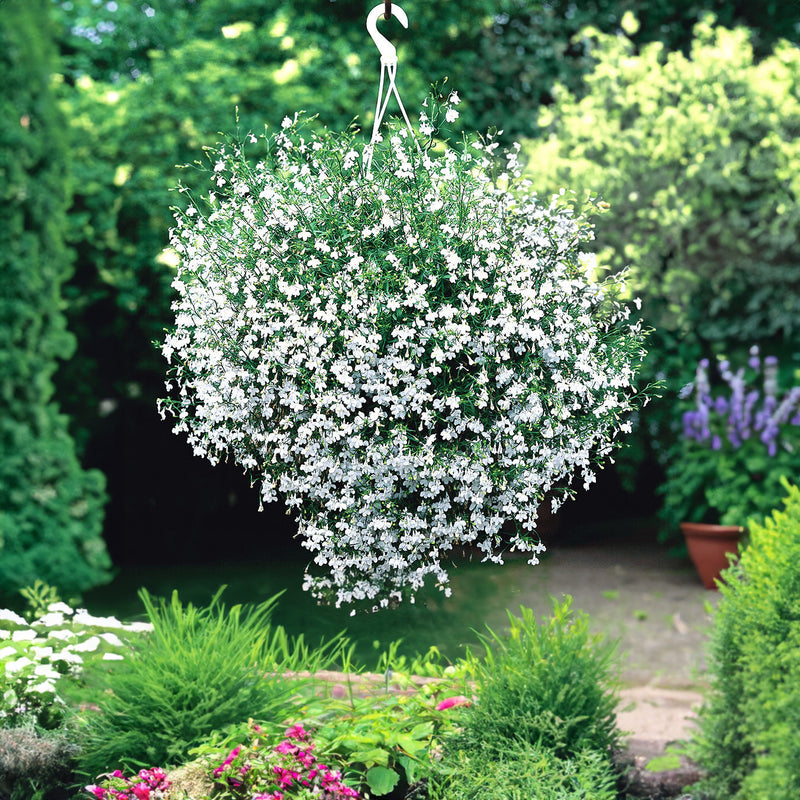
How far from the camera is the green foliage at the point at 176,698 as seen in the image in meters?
3.09

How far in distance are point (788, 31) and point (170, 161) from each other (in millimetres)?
5626

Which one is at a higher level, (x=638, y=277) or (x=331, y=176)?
(x=638, y=277)

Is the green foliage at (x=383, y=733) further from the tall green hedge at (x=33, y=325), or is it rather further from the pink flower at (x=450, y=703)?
the tall green hedge at (x=33, y=325)

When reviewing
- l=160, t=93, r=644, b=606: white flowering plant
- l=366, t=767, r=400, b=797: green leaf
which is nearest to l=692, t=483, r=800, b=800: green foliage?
l=160, t=93, r=644, b=606: white flowering plant

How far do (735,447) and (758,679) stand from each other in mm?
3882

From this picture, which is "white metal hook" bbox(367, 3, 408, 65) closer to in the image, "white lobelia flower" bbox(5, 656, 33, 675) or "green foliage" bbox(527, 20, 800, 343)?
"white lobelia flower" bbox(5, 656, 33, 675)

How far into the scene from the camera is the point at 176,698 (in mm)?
3102

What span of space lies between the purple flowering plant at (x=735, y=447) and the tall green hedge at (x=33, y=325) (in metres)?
4.01

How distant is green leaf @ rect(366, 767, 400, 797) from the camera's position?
9.27 feet

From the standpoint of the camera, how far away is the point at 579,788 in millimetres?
2852

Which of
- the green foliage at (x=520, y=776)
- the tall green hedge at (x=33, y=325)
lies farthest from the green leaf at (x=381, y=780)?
the tall green hedge at (x=33, y=325)

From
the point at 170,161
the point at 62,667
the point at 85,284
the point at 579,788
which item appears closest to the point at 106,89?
the point at 170,161

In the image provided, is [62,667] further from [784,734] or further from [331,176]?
[784,734]

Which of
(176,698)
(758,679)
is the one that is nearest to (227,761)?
(176,698)
